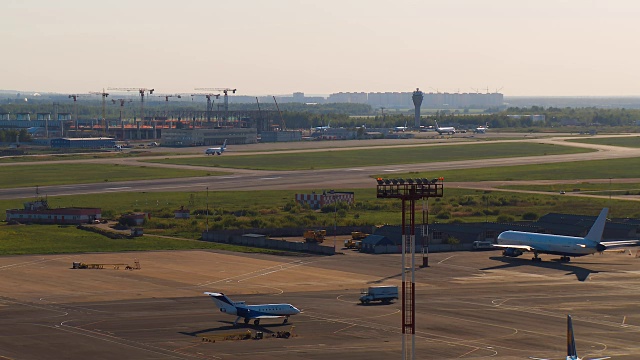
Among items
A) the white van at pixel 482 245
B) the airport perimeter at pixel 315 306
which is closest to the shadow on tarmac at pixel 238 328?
the airport perimeter at pixel 315 306

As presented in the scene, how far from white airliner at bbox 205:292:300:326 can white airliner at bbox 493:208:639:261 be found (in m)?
46.7

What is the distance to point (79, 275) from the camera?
11738 cm

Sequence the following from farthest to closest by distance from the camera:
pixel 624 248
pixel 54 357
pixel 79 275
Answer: pixel 624 248
pixel 79 275
pixel 54 357

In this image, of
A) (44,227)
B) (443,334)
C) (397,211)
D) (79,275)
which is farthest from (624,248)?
(44,227)

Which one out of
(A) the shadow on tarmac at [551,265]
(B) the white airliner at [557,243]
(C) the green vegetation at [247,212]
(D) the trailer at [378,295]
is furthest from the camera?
(C) the green vegetation at [247,212]

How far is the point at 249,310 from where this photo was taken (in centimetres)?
9212

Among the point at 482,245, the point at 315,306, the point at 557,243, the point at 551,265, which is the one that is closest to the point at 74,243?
the point at 315,306

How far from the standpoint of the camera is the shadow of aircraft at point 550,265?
122381 millimetres

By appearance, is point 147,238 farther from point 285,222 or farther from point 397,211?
point 397,211

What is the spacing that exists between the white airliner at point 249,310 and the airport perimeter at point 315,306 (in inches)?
52.2

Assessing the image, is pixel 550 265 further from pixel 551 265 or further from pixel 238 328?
pixel 238 328

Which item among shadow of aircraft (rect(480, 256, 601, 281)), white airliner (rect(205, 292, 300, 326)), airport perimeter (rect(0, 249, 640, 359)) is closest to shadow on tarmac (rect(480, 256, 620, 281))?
shadow of aircraft (rect(480, 256, 601, 281))

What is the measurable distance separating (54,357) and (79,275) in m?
38.4

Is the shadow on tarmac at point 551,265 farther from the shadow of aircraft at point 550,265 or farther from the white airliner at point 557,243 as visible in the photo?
the white airliner at point 557,243
